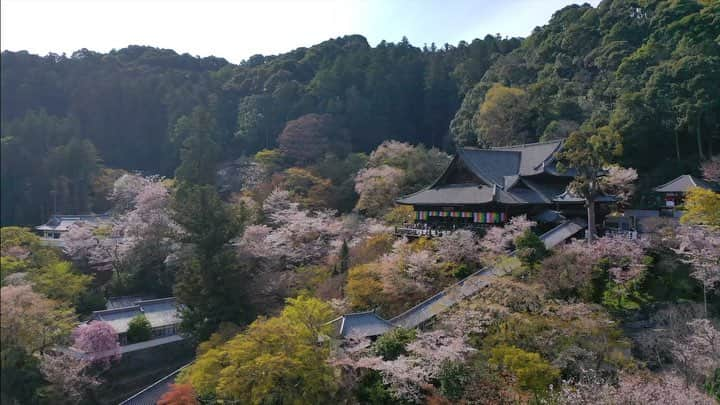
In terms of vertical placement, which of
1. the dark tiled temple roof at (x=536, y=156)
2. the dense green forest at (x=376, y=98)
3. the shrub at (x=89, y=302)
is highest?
the dense green forest at (x=376, y=98)

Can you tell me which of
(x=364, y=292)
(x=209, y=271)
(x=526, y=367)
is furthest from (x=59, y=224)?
(x=526, y=367)

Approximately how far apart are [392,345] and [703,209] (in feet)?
39.6

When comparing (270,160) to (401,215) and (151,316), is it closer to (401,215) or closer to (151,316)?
(401,215)

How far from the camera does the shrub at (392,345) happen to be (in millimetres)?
12359

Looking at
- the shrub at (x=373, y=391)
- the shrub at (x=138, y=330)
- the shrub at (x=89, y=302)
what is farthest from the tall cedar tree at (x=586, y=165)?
the shrub at (x=89, y=302)

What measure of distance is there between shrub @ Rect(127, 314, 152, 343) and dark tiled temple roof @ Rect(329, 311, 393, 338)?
437 inches

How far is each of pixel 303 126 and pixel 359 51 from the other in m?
17.6

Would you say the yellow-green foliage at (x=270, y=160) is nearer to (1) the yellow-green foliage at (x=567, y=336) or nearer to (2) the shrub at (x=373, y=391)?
(2) the shrub at (x=373, y=391)

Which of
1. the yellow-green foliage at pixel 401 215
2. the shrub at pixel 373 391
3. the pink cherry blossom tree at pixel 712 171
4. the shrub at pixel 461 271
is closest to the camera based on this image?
the shrub at pixel 373 391

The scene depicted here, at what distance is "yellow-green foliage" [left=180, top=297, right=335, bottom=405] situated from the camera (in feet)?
35.5

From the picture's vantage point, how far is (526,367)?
36.1ft

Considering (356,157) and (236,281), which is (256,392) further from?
(356,157)

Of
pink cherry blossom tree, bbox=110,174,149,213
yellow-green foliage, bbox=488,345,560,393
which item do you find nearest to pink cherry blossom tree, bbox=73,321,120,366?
yellow-green foliage, bbox=488,345,560,393

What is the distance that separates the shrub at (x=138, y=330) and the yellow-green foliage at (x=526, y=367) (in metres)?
15.5
